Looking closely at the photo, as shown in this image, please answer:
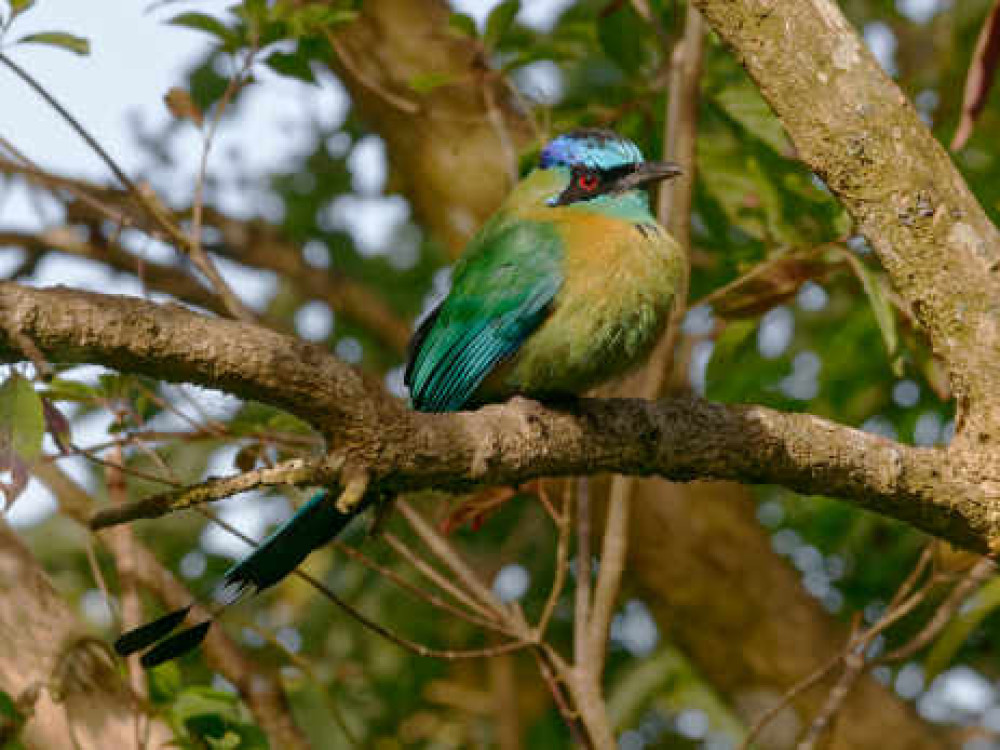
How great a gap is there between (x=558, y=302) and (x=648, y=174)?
536 millimetres

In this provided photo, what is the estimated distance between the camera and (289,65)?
3580 millimetres

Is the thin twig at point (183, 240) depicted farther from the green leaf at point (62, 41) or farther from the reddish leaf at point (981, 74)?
the reddish leaf at point (981, 74)

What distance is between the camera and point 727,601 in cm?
503

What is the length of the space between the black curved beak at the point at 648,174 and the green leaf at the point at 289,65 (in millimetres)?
943

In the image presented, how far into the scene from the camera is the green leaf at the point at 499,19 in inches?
145

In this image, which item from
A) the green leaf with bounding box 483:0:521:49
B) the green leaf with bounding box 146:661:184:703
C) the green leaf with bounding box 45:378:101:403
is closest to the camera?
the green leaf with bounding box 45:378:101:403

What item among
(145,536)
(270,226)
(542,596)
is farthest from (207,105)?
(542,596)

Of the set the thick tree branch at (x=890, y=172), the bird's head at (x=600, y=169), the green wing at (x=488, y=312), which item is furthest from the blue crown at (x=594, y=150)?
the thick tree branch at (x=890, y=172)

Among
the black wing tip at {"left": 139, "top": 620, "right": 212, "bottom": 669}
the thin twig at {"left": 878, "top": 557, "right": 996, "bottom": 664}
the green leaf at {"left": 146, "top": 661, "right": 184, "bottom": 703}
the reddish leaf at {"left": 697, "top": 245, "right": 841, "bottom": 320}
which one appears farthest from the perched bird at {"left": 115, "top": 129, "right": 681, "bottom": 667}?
the thin twig at {"left": 878, "top": 557, "right": 996, "bottom": 664}

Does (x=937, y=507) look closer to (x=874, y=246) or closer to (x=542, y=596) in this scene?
(x=874, y=246)

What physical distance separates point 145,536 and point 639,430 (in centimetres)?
297

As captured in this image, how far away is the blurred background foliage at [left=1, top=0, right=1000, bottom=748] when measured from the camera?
3.30 meters

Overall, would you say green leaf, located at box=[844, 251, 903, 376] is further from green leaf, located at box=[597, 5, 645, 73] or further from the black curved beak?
green leaf, located at box=[597, 5, 645, 73]

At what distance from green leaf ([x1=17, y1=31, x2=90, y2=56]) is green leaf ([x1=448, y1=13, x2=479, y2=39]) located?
117cm
